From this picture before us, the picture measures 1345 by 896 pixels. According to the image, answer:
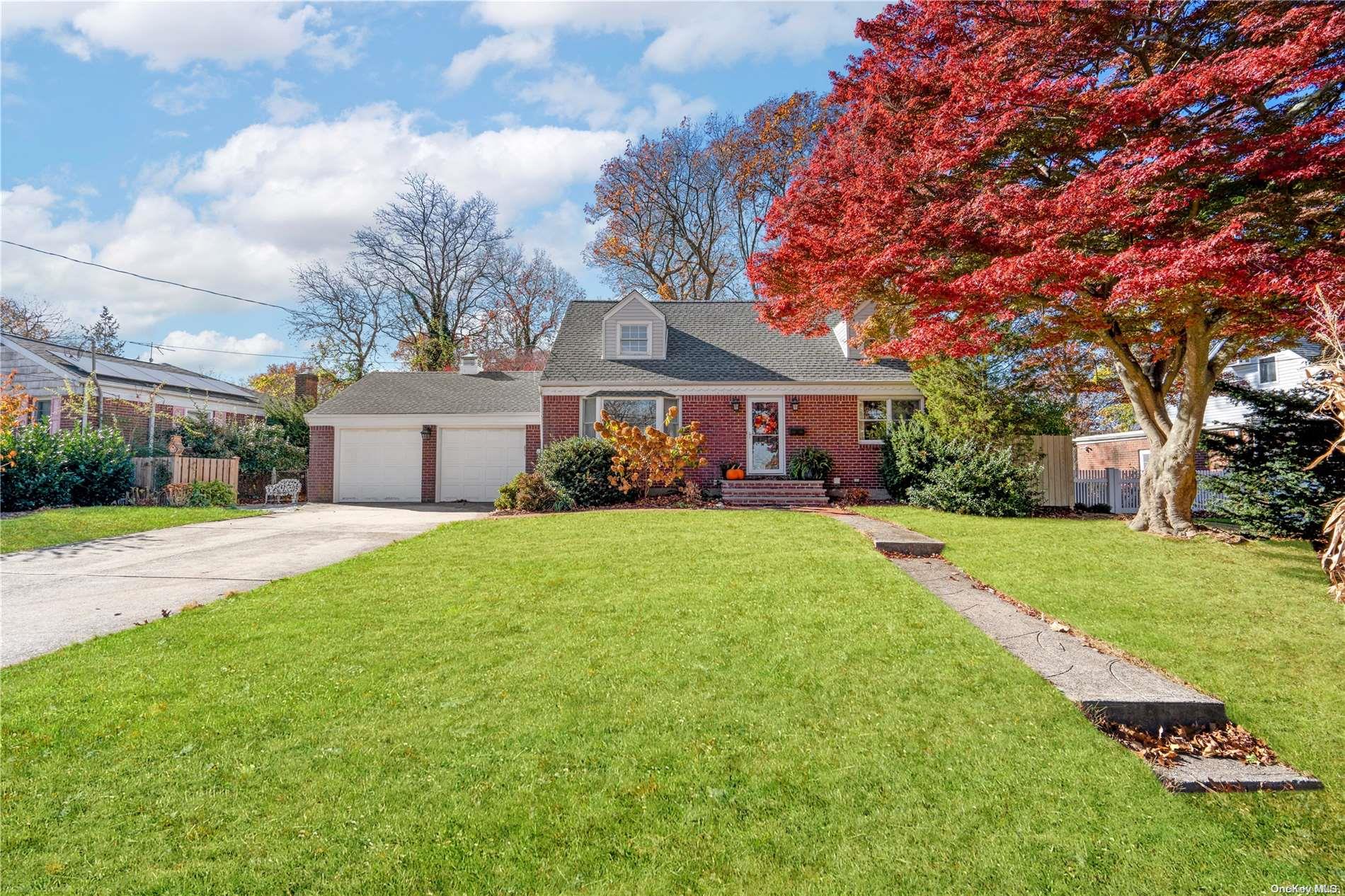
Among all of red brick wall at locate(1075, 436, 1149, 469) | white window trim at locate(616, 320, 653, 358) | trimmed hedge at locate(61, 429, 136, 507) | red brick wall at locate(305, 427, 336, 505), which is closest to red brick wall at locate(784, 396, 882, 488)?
white window trim at locate(616, 320, 653, 358)

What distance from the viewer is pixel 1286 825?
2584 millimetres

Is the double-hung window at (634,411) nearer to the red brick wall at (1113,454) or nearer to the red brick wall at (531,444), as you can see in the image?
the red brick wall at (531,444)

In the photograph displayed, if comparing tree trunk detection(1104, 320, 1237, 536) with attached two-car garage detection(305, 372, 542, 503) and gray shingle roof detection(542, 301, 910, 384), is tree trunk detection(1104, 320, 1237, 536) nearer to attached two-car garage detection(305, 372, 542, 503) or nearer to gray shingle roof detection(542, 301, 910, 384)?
gray shingle roof detection(542, 301, 910, 384)

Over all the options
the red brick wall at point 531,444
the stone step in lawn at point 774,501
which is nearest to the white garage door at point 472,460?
the red brick wall at point 531,444

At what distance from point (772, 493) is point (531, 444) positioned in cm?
725

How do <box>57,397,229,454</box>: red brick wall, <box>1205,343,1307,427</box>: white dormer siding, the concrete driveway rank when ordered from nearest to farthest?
the concrete driveway, <box>57,397,229,454</box>: red brick wall, <box>1205,343,1307,427</box>: white dormer siding

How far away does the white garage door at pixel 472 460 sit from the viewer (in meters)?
17.7

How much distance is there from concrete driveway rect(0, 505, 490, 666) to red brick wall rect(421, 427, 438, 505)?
5120 millimetres

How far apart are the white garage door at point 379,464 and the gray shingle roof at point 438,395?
28.8 inches

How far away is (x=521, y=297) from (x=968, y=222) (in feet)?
91.9

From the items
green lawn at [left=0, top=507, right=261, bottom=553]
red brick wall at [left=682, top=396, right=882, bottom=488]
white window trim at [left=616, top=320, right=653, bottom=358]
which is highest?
white window trim at [left=616, top=320, right=653, bottom=358]

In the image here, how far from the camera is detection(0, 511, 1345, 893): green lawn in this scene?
2277 millimetres

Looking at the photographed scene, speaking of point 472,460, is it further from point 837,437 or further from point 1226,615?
point 1226,615

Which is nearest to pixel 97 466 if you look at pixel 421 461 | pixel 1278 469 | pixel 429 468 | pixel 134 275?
pixel 421 461
